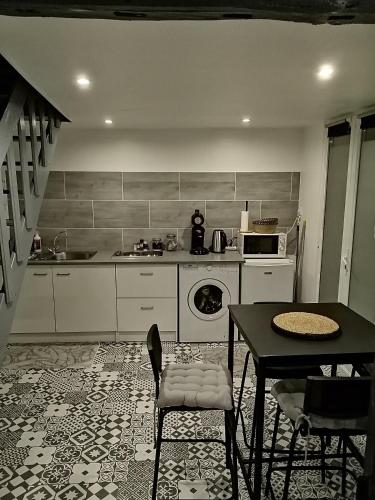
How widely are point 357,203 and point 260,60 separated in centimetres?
186

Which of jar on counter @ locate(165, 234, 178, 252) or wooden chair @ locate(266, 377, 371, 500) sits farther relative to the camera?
jar on counter @ locate(165, 234, 178, 252)

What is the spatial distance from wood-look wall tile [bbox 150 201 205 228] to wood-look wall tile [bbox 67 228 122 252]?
1.52 ft

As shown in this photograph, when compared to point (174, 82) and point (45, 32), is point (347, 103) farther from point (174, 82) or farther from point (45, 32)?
point (45, 32)

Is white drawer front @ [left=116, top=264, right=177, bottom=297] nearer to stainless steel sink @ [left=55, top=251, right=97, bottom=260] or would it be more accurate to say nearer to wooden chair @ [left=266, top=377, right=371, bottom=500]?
stainless steel sink @ [left=55, top=251, right=97, bottom=260]

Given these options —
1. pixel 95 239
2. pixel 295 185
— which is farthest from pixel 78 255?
pixel 295 185

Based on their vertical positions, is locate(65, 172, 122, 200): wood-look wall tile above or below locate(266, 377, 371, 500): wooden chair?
above

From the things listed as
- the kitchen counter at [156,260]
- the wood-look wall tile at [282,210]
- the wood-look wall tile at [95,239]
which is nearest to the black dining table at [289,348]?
the kitchen counter at [156,260]

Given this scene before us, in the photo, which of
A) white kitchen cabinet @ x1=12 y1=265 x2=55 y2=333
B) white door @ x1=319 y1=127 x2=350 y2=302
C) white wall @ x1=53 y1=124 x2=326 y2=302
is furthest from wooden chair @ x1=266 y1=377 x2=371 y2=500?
white kitchen cabinet @ x1=12 y1=265 x2=55 y2=333

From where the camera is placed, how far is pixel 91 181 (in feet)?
14.9

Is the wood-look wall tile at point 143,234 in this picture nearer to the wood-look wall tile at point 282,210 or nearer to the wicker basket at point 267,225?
the wicker basket at point 267,225

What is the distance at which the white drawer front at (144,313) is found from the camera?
4094mm

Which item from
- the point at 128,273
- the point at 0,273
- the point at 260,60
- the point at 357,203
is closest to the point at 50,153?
the point at 0,273

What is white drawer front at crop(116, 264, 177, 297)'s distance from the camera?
158 inches

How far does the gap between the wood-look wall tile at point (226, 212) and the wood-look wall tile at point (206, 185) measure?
8 centimetres
